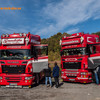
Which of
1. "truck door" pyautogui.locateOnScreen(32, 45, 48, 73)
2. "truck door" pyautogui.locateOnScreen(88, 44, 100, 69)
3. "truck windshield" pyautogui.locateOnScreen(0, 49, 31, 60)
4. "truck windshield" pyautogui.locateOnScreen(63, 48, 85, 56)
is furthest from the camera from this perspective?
"truck windshield" pyautogui.locateOnScreen(63, 48, 85, 56)

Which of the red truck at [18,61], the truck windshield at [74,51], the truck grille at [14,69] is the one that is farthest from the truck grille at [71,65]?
the truck grille at [14,69]

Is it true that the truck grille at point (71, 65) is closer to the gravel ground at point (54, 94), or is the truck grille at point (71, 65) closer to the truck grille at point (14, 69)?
the gravel ground at point (54, 94)

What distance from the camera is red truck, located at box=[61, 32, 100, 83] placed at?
1001 cm

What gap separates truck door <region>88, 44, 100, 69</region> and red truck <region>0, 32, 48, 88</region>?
11.6 ft

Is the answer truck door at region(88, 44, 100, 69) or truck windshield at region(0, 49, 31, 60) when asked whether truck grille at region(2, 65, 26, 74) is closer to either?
truck windshield at region(0, 49, 31, 60)

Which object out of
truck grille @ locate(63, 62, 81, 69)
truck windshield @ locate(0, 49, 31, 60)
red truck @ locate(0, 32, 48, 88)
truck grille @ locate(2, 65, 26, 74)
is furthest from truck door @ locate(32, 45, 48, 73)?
truck grille @ locate(63, 62, 81, 69)

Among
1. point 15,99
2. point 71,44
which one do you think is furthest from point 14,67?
point 71,44

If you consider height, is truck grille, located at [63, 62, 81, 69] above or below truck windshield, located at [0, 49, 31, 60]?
below

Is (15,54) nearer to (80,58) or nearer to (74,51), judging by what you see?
(74,51)

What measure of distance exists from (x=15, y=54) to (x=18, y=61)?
0.62 m

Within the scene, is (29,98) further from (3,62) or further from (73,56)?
(73,56)

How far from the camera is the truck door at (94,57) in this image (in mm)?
10000

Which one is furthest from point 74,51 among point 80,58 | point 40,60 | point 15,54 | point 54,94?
point 15,54

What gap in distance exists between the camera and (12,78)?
30.4 ft
